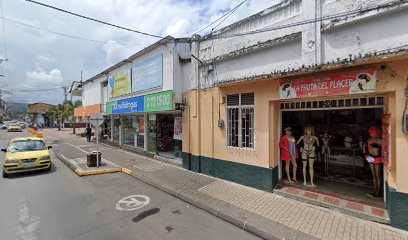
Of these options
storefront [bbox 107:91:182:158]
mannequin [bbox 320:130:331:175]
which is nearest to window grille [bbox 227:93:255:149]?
storefront [bbox 107:91:182:158]

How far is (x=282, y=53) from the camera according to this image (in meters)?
5.58

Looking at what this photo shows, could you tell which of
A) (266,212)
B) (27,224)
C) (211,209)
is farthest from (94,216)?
(266,212)

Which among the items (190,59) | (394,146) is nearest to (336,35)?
(394,146)

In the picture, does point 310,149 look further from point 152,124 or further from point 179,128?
point 152,124

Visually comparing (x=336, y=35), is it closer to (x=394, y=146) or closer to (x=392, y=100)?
(x=392, y=100)

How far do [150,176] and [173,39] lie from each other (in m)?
5.81

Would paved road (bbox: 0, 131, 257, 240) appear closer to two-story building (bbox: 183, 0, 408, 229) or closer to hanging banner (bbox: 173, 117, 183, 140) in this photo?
two-story building (bbox: 183, 0, 408, 229)

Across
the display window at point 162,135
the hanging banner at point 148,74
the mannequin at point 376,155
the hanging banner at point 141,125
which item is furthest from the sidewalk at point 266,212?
the hanging banner at point 141,125

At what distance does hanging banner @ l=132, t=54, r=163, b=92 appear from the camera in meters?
9.45

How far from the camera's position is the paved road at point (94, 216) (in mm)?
3949

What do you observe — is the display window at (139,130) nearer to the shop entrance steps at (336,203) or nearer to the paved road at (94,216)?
the paved road at (94,216)

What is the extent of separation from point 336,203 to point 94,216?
590 centimetres

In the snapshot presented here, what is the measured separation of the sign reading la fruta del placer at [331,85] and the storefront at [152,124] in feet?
15.5

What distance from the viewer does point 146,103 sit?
392 inches
